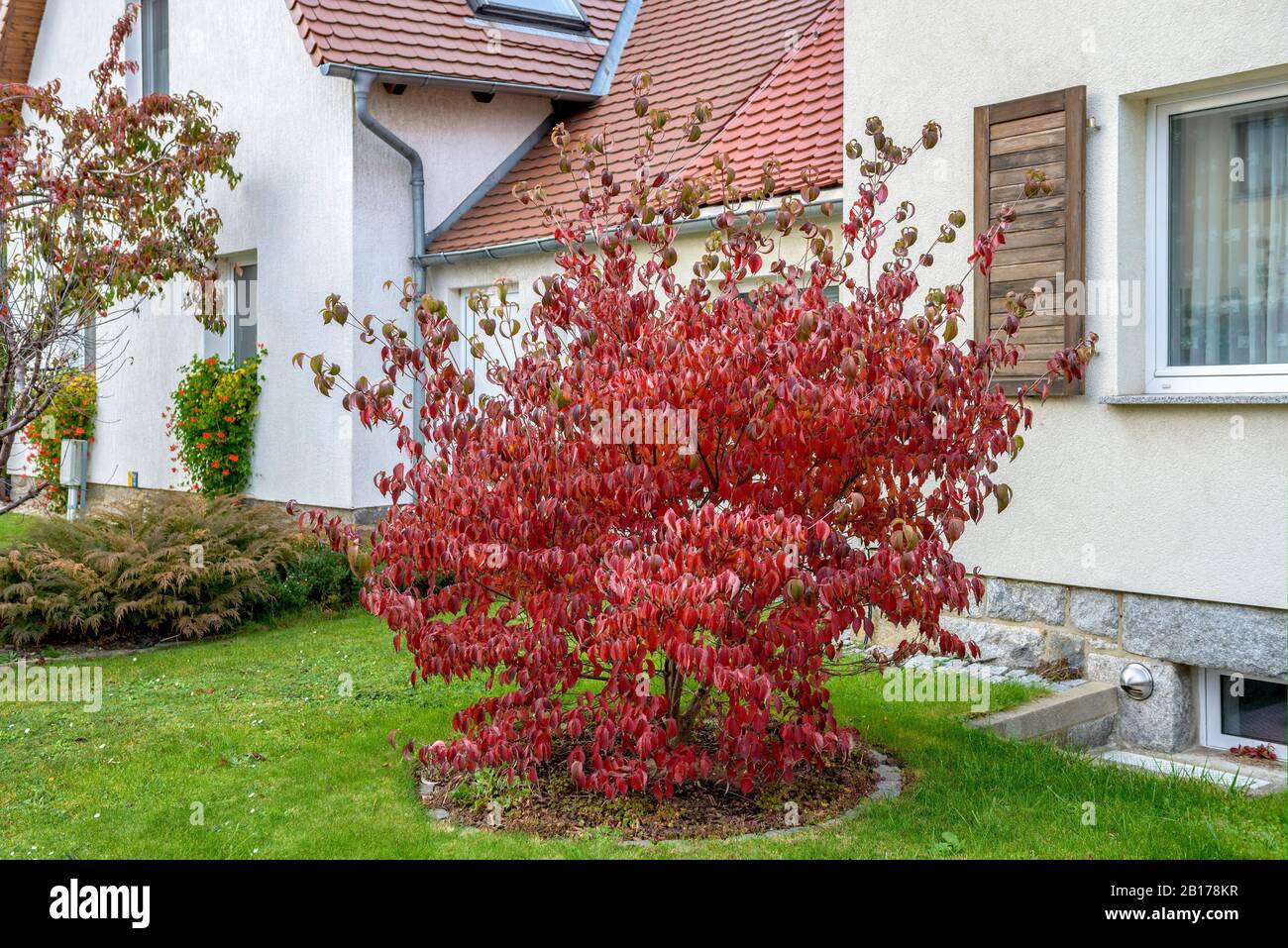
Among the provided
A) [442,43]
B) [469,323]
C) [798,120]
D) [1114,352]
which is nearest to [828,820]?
[1114,352]

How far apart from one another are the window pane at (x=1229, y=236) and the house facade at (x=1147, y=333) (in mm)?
10

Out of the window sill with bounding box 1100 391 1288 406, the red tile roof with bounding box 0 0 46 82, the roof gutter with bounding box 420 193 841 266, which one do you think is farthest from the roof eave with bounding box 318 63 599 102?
the red tile roof with bounding box 0 0 46 82

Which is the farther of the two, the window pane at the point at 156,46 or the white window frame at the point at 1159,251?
the window pane at the point at 156,46

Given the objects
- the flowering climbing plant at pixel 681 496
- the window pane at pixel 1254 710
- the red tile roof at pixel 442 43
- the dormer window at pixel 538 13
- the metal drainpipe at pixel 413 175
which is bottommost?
the window pane at pixel 1254 710

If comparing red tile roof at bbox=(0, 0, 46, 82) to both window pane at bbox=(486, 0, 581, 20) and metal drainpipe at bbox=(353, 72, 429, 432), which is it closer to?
window pane at bbox=(486, 0, 581, 20)

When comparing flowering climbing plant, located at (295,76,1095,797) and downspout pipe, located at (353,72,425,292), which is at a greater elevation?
downspout pipe, located at (353,72,425,292)

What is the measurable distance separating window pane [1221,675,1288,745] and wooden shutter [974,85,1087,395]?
1.73 meters

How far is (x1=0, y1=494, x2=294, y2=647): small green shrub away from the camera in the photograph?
9008mm

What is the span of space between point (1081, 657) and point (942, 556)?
8.01 ft

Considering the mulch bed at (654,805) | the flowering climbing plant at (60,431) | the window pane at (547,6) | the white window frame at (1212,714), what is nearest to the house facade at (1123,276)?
the white window frame at (1212,714)

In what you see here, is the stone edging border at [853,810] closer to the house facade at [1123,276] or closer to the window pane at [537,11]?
the house facade at [1123,276]

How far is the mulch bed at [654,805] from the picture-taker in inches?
196

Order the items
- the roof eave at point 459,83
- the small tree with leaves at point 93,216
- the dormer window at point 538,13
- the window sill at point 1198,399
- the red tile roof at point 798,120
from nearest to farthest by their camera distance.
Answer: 1. the window sill at point 1198,399
2. the small tree with leaves at point 93,216
3. the red tile roof at point 798,120
4. the roof eave at point 459,83
5. the dormer window at point 538,13

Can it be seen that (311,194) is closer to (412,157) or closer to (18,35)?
(412,157)
